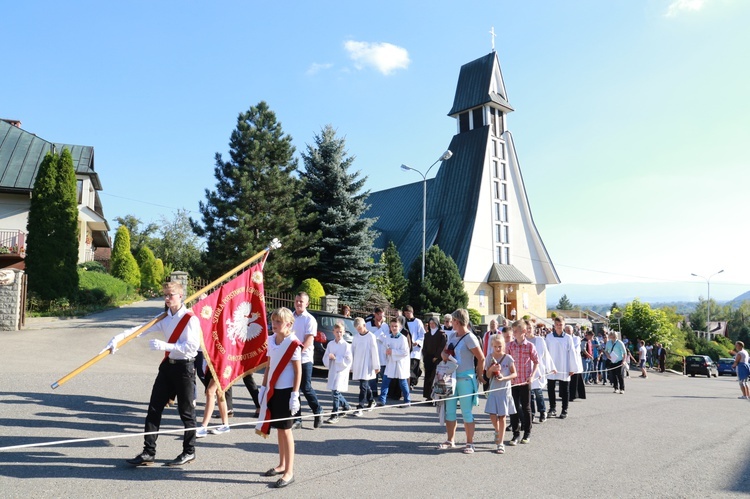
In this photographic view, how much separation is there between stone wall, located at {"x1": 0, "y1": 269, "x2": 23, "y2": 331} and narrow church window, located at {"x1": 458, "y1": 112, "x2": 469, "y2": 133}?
35.1m

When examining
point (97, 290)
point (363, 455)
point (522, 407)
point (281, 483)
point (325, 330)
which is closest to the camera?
point (281, 483)

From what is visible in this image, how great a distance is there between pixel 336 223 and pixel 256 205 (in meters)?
3.82

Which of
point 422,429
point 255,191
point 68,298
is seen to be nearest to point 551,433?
point 422,429

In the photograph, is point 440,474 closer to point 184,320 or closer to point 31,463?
point 184,320

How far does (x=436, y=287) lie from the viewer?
97.2 ft

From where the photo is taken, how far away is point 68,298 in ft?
67.6

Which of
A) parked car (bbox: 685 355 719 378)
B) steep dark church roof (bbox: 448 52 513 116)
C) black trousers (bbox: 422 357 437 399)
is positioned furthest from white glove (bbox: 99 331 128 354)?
steep dark church roof (bbox: 448 52 513 116)

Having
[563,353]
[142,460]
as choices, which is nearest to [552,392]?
[563,353]

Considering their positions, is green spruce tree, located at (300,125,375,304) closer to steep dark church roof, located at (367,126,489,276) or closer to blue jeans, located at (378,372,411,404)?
blue jeans, located at (378,372,411,404)

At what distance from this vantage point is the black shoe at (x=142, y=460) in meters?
5.41

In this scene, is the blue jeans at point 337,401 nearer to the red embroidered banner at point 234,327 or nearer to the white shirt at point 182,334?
the red embroidered banner at point 234,327

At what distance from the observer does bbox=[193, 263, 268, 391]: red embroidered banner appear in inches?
258

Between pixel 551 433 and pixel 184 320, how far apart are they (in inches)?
230

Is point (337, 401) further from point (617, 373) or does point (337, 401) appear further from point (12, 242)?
point (12, 242)
